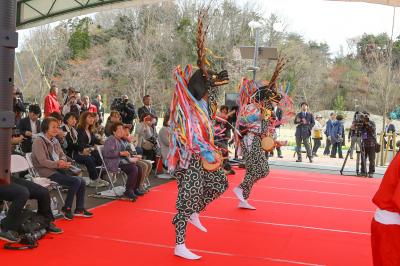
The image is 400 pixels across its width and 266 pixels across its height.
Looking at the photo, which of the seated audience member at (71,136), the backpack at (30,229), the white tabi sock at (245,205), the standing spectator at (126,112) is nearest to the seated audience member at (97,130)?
the seated audience member at (71,136)

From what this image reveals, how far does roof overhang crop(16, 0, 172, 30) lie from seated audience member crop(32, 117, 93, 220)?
6.80 m

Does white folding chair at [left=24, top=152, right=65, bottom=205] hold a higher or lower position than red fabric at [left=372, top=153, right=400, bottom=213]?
lower

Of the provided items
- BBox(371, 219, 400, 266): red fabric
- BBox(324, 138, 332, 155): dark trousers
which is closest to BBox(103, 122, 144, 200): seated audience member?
BBox(371, 219, 400, 266): red fabric

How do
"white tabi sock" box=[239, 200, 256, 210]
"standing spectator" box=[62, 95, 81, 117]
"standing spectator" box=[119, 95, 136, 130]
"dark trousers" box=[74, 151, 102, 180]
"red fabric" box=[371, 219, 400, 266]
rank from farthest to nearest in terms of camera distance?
1. "standing spectator" box=[119, 95, 136, 130]
2. "standing spectator" box=[62, 95, 81, 117]
3. "dark trousers" box=[74, 151, 102, 180]
4. "white tabi sock" box=[239, 200, 256, 210]
5. "red fabric" box=[371, 219, 400, 266]

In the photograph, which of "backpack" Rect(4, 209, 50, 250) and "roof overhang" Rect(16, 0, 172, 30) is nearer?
"backpack" Rect(4, 209, 50, 250)

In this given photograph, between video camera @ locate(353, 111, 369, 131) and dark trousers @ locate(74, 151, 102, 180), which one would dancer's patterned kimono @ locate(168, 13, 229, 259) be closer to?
dark trousers @ locate(74, 151, 102, 180)

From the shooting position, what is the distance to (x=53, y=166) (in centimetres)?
537

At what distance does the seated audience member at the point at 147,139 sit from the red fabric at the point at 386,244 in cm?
649

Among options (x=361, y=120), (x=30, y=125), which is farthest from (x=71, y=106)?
(x=361, y=120)

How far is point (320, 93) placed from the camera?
26.4 meters

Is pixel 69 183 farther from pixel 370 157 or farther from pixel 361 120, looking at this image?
pixel 370 157

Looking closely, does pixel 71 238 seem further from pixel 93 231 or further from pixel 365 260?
pixel 365 260

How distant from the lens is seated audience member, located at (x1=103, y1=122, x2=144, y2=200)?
6602mm

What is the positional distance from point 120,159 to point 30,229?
8.06ft
